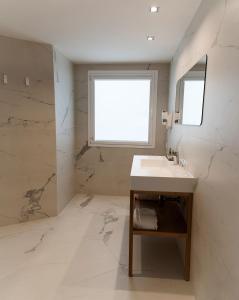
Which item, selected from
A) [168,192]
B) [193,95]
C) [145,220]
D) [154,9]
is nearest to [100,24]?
[154,9]

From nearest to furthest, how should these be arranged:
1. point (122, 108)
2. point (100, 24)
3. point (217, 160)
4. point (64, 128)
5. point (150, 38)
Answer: point (217, 160)
point (100, 24)
point (150, 38)
point (64, 128)
point (122, 108)

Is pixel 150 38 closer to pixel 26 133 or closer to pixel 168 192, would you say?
pixel 168 192

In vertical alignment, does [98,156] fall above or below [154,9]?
below

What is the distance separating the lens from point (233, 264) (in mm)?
1080

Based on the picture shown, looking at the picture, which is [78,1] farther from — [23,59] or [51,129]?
[51,129]

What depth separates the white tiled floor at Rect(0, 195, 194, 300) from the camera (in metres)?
1.80

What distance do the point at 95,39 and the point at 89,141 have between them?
1.76 m

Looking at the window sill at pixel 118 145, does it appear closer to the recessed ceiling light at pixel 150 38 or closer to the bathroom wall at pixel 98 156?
the bathroom wall at pixel 98 156

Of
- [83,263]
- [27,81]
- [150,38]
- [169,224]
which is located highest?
[150,38]

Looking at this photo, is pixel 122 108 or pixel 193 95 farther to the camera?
pixel 122 108

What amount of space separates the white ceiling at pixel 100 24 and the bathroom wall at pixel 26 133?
0.24 metres

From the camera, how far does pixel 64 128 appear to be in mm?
3398

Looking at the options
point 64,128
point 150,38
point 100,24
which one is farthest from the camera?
point 64,128

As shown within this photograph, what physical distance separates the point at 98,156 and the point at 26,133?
1416mm
